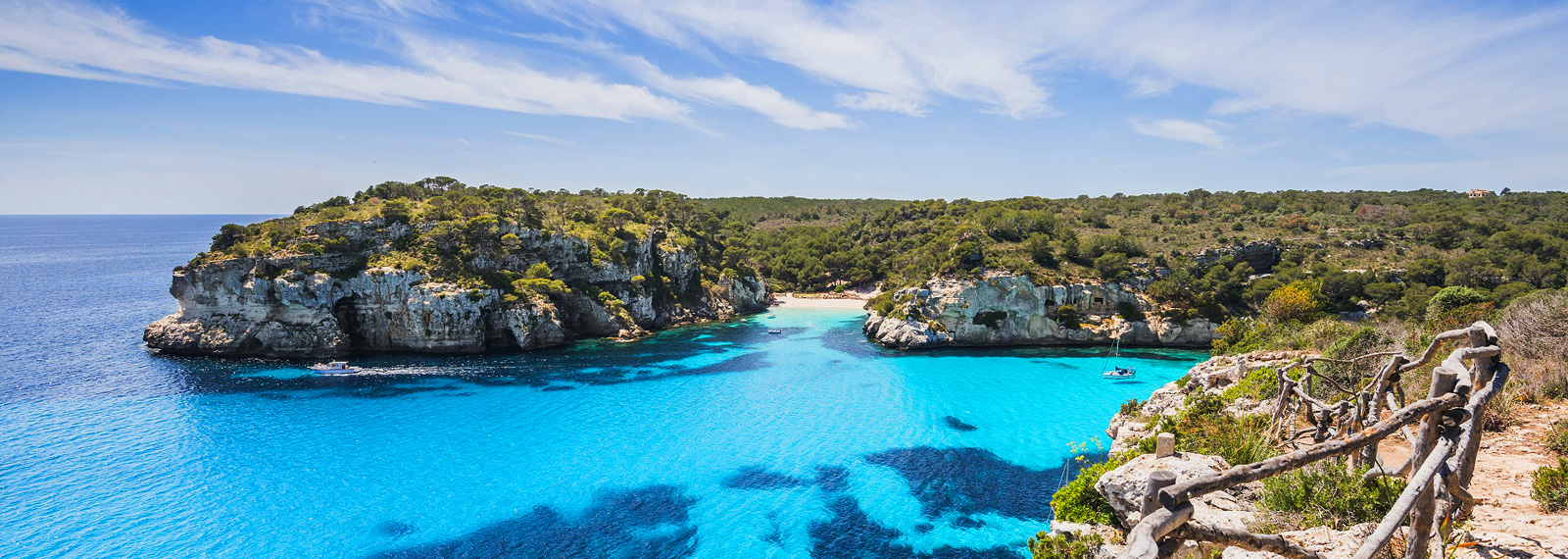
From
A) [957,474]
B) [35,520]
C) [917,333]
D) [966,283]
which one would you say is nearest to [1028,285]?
[966,283]

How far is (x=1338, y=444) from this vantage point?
402cm

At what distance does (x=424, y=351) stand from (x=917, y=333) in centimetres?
3863

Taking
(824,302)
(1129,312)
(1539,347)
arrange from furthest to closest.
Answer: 1. (824,302)
2. (1129,312)
3. (1539,347)

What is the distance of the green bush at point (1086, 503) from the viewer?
1216 cm

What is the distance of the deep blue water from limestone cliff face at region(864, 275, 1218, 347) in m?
3.26

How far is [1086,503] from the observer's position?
41.6 ft

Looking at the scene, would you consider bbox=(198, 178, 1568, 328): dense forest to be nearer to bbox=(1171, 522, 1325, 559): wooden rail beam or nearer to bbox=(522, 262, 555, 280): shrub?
bbox=(522, 262, 555, 280): shrub

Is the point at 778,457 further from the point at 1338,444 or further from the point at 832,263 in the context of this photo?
the point at 832,263

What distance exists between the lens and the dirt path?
626 cm

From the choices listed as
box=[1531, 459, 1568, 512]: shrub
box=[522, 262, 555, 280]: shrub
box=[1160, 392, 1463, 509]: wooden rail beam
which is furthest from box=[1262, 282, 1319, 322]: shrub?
box=[522, 262, 555, 280]: shrub

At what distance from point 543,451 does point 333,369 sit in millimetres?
23572

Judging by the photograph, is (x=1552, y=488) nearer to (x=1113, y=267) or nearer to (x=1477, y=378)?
(x=1477, y=378)

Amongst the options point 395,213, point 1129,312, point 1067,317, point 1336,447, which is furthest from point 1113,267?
point 395,213

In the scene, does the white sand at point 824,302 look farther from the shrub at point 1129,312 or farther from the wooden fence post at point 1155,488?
the wooden fence post at point 1155,488
